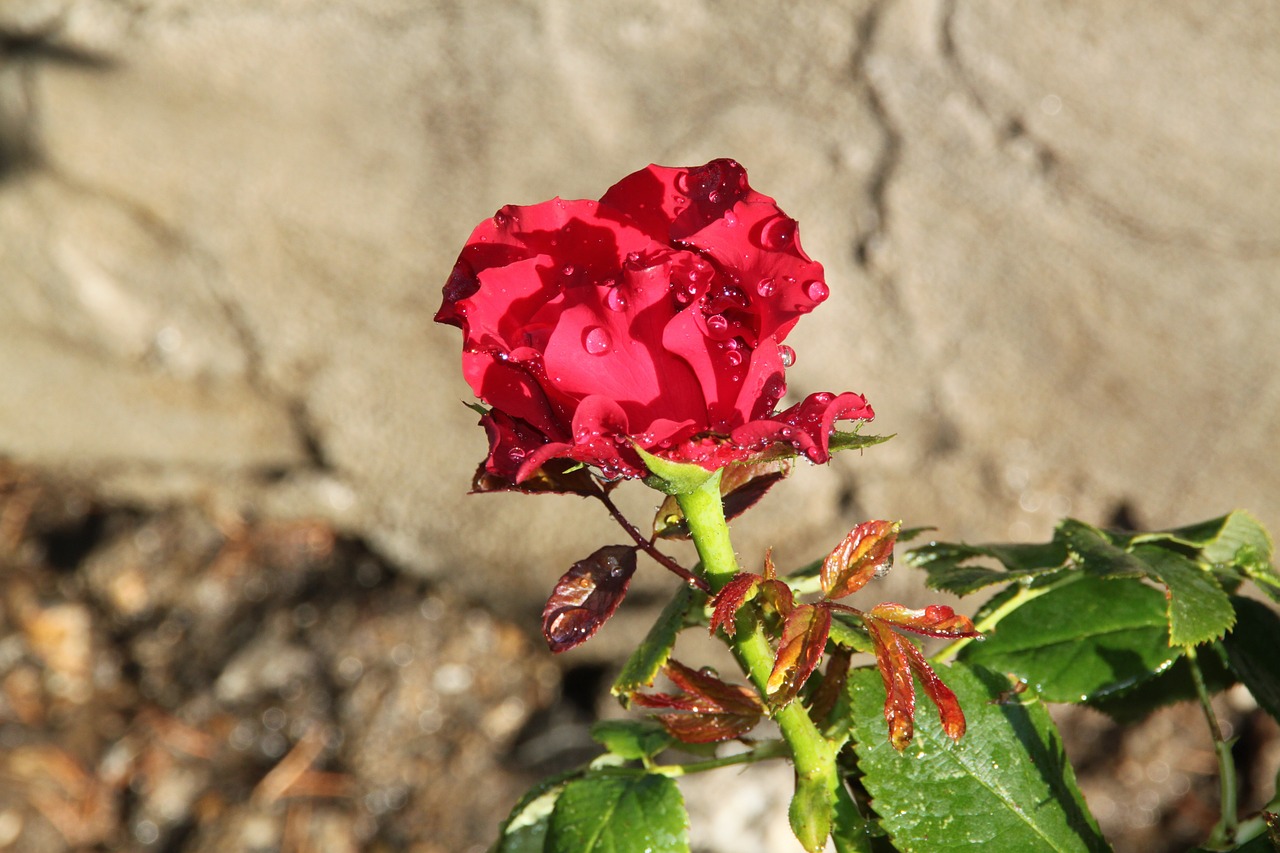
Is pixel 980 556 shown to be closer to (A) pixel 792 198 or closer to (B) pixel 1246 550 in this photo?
(B) pixel 1246 550

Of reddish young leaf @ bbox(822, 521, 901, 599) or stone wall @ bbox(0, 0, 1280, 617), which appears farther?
stone wall @ bbox(0, 0, 1280, 617)

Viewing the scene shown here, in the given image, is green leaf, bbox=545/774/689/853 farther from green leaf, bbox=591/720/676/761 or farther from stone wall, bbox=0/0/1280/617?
stone wall, bbox=0/0/1280/617

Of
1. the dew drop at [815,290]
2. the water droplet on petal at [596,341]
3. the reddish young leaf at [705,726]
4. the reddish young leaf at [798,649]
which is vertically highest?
the water droplet on petal at [596,341]

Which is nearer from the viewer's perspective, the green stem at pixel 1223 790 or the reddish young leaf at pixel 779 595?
the reddish young leaf at pixel 779 595

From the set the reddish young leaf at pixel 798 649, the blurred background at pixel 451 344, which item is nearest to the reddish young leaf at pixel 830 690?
the reddish young leaf at pixel 798 649

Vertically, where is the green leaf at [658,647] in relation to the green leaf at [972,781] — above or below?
above

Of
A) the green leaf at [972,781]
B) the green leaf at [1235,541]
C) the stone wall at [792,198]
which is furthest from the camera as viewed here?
the stone wall at [792,198]

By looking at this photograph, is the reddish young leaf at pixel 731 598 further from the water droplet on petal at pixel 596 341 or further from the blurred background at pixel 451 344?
the blurred background at pixel 451 344

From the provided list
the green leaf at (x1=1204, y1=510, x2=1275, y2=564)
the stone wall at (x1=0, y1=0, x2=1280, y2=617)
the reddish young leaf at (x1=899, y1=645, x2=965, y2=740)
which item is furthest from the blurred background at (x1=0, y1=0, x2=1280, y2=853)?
the reddish young leaf at (x1=899, y1=645, x2=965, y2=740)
